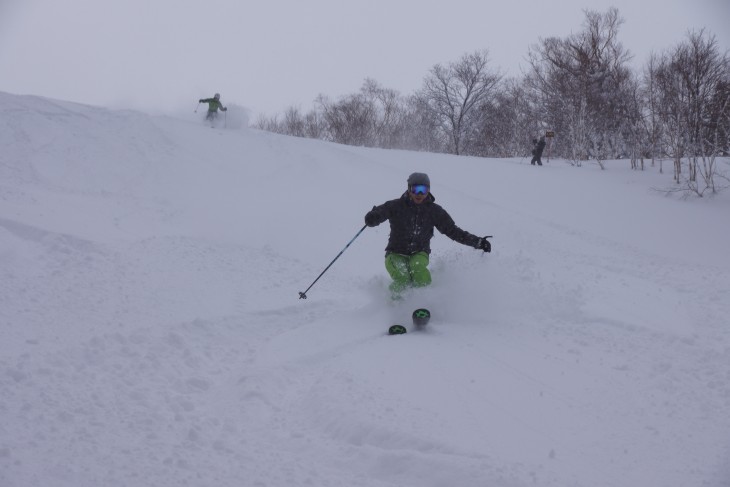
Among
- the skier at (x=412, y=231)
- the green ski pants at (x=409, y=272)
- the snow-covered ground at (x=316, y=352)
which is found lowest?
the snow-covered ground at (x=316, y=352)

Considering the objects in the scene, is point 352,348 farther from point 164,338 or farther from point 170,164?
point 170,164

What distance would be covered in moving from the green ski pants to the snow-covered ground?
0.16m

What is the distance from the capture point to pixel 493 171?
17.8 m

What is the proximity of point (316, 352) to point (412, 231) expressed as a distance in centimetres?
186

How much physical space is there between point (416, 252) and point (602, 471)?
3.31 meters

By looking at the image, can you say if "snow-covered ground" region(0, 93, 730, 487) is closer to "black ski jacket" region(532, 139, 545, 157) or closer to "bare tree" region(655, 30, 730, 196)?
"bare tree" region(655, 30, 730, 196)

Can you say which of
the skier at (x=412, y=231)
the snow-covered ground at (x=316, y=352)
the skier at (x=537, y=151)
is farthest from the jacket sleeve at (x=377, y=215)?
the skier at (x=537, y=151)

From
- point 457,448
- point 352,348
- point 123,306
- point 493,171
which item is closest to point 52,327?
point 123,306

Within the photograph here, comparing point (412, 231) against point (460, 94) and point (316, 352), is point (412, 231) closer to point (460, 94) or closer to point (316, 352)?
point (316, 352)

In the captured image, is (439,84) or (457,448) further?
(439,84)

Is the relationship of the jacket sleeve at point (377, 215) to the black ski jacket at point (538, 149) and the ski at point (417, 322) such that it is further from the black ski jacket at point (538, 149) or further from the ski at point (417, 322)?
the black ski jacket at point (538, 149)

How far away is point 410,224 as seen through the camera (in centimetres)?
588

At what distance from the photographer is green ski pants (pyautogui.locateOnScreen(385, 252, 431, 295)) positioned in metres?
5.69

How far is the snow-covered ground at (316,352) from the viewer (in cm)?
286
